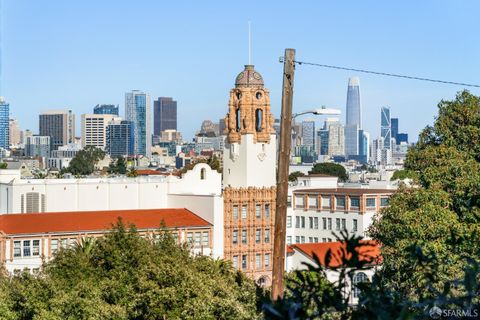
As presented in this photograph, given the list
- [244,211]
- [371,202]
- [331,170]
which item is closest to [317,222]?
[371,202]

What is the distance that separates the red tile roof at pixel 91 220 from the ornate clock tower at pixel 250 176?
2727 mm

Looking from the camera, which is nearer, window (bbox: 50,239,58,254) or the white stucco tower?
window (bbox: 50,239,58,254)

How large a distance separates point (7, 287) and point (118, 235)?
21.0 feet

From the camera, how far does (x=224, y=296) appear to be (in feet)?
123

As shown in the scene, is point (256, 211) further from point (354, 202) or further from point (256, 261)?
point (354, 202)

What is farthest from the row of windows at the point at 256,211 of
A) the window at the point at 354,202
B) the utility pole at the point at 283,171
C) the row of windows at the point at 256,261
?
the utility pole at the point at 283,171

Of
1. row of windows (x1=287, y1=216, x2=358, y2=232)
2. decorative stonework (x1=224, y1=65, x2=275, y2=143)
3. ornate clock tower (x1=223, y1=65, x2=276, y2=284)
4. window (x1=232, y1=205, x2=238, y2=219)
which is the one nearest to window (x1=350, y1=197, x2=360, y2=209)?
row of windows (x1=287, y1=216, x2=358, y2=232)

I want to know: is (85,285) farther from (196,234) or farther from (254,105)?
(254,105)

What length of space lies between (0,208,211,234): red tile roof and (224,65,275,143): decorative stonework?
275 inches

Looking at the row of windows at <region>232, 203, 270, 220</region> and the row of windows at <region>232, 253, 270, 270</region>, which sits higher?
the row of windows at <region>232, 203, 270, 220</region>

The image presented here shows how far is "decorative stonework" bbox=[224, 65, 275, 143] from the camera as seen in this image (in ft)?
235

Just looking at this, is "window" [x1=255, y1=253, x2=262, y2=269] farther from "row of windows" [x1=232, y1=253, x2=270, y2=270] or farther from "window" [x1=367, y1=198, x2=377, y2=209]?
"window" [x1=367, y1=198, x2=377, y2=209]

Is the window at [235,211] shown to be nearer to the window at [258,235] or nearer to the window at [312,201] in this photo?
the window at [258,235]

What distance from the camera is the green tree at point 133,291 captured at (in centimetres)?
3669
